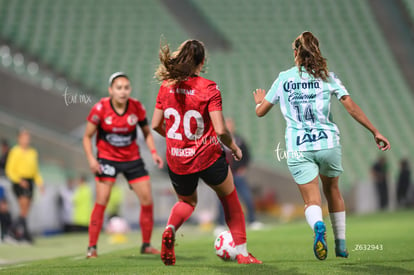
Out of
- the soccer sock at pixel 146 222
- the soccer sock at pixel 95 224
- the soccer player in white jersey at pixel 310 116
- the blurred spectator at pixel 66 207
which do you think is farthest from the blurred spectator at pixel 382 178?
the soccer player in white jersey at pixel 310 116

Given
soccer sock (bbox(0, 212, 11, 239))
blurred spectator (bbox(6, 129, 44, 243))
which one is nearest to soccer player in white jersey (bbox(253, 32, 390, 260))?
blurred spectator (bbox(6, 129, 44, 243))

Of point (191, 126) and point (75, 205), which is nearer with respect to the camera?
point (191, 126)

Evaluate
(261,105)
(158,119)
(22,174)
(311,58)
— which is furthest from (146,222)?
(22,174)

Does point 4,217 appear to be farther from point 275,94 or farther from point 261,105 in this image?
point 275,94

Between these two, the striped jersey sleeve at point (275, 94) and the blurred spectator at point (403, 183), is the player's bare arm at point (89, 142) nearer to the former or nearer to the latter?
the striped jersey sleeve at point (275, 94)

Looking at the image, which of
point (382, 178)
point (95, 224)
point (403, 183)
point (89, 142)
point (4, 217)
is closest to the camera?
point (95, 224)

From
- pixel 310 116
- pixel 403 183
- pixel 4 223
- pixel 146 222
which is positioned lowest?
pixel 146 222

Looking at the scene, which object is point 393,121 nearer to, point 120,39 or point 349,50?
point 349,50

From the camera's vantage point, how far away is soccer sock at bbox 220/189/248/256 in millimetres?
5543

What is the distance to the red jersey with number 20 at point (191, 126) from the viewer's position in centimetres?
532

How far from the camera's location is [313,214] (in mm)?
5227

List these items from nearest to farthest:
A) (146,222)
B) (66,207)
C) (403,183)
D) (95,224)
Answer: (95,224)
(146,222)
(66,207)
(403,183)

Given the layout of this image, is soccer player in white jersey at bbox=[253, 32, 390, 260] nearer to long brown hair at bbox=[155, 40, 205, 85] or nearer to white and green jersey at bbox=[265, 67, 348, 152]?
white and green jersey at bbox=[265, 67, 348, 152]

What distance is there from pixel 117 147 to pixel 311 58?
278cm
